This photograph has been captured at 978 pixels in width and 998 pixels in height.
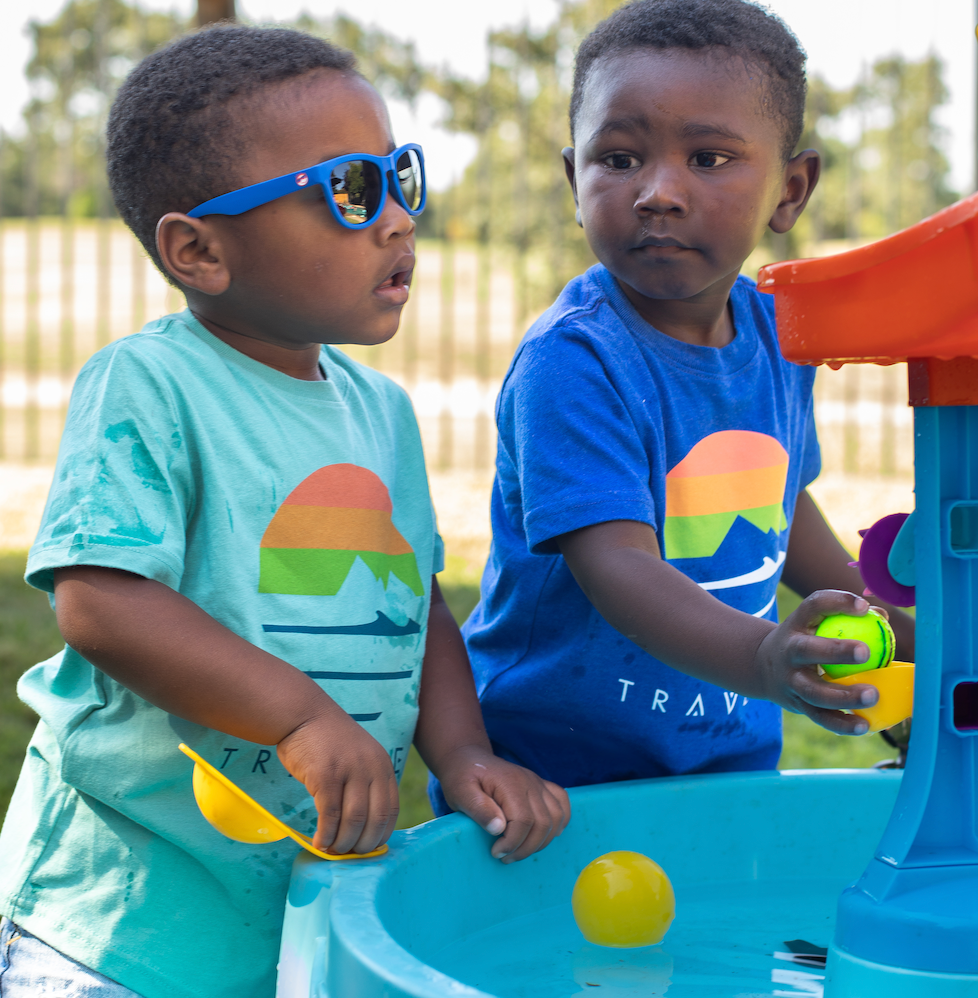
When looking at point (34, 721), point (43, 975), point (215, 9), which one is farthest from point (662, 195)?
point (215, 9)

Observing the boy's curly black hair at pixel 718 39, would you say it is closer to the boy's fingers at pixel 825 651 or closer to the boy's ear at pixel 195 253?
the boy's ear at pixel 195 253

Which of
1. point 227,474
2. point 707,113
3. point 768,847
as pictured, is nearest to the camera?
point 227,474

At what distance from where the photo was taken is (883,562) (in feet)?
3.20

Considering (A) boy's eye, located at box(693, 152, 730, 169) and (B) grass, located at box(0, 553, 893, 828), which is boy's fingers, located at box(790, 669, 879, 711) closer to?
(A) boy's eye, located at box(693, 152, 730, 169)

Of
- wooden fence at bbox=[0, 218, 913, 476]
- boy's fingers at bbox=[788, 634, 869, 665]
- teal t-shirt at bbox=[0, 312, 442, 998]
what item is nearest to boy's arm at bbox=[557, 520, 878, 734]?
boy's fingers at bbox=[788, 634, 869, 665]

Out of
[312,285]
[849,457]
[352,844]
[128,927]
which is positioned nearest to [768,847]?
[352,844]

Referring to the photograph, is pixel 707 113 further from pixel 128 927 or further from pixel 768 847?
pixel 128 927

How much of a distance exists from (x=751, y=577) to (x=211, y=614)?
69 cm

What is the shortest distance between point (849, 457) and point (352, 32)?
3.89 metres

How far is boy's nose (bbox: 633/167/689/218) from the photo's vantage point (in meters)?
1.34

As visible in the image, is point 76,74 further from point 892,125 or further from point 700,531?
point 700,531

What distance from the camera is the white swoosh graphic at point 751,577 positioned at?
149 cm

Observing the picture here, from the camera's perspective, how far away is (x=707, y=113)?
53.3 inches

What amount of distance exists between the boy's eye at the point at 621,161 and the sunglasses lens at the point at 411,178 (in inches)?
8.7
